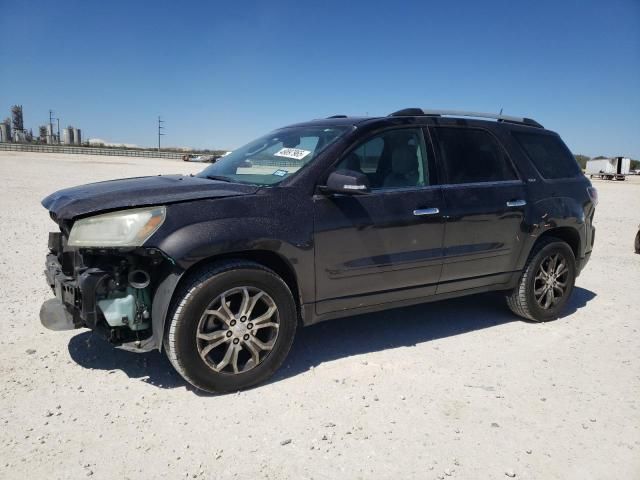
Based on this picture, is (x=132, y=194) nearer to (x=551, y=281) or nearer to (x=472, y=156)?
(x=472, y=156)

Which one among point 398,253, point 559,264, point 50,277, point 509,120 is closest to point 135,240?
point 50,277

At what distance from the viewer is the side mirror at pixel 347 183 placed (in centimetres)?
322

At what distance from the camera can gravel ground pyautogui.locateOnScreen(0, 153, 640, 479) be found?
8.36ft

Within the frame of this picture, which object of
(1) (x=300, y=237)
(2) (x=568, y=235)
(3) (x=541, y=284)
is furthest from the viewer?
(2) (x=568, y=235)

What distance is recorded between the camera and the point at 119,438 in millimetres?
2703

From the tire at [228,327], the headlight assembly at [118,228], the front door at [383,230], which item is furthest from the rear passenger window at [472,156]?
the headlight assembly at [118,228]

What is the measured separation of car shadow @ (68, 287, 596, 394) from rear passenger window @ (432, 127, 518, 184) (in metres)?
1.41

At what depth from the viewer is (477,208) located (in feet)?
13.5

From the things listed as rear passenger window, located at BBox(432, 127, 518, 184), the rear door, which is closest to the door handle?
the rear door

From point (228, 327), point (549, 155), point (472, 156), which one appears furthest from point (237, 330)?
point (549, 155)

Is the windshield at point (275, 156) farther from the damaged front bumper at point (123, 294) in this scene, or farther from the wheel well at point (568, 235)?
the wheel well at point (568, 235)

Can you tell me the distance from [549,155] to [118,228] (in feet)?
13.3

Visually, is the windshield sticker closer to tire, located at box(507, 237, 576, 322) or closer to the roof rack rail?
the roof rack rail

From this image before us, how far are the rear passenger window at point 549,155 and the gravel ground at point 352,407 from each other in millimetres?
1518
